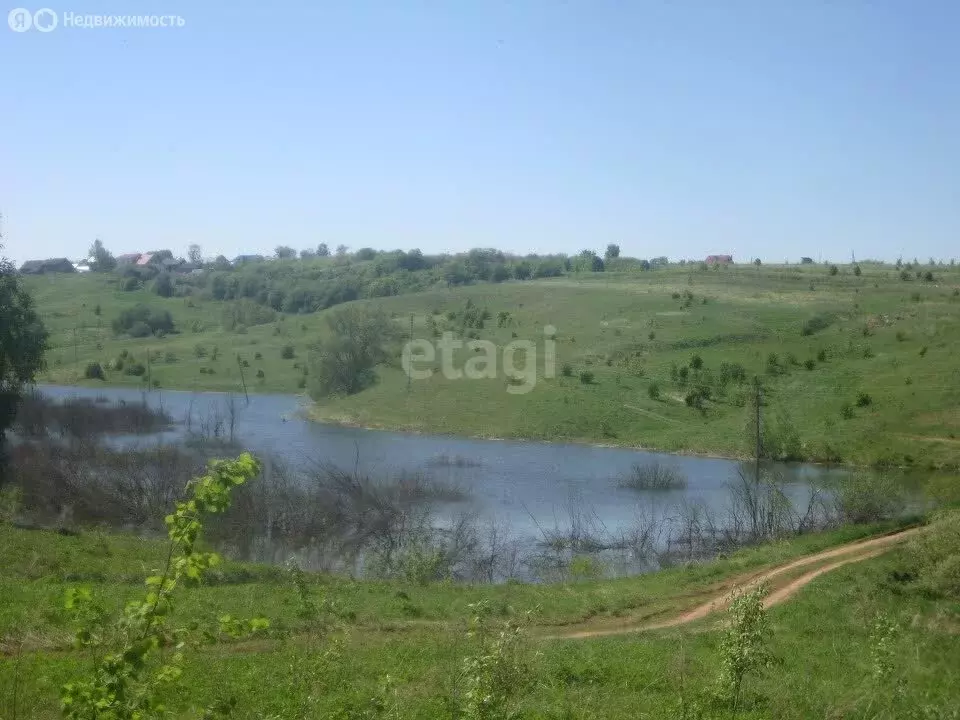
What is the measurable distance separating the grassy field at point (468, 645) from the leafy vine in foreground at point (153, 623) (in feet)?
2.01

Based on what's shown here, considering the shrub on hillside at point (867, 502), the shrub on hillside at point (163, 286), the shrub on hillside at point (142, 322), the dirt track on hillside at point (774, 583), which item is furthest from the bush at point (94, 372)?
the dirt track on hillside at point (774, 583)

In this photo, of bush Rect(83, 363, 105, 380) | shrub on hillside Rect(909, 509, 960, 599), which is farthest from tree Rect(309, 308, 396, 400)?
shrub on hillside Rect(909, 509, 960, 599)

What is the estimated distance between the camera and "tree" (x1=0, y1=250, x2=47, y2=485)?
1260 inches

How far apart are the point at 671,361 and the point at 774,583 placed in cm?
3377

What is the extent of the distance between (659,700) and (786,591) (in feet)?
29.2

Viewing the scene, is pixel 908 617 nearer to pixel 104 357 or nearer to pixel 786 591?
pixel 786 591

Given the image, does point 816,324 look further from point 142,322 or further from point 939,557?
point 142,322

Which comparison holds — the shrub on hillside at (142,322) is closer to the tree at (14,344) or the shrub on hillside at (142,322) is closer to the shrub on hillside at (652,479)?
the tree at (14,344)

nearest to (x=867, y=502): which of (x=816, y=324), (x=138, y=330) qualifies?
(x=816, y=324)

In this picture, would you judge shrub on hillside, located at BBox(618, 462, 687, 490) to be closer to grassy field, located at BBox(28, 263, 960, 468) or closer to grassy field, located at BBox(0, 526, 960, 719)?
grassy field, located at BBox(28, 263, 960, 468)

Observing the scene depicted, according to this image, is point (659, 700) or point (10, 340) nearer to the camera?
point (659, 700)

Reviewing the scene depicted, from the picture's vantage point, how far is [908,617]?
54.0ft

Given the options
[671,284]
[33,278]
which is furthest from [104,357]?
[671,284]

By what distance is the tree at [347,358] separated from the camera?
5128 centimetres
